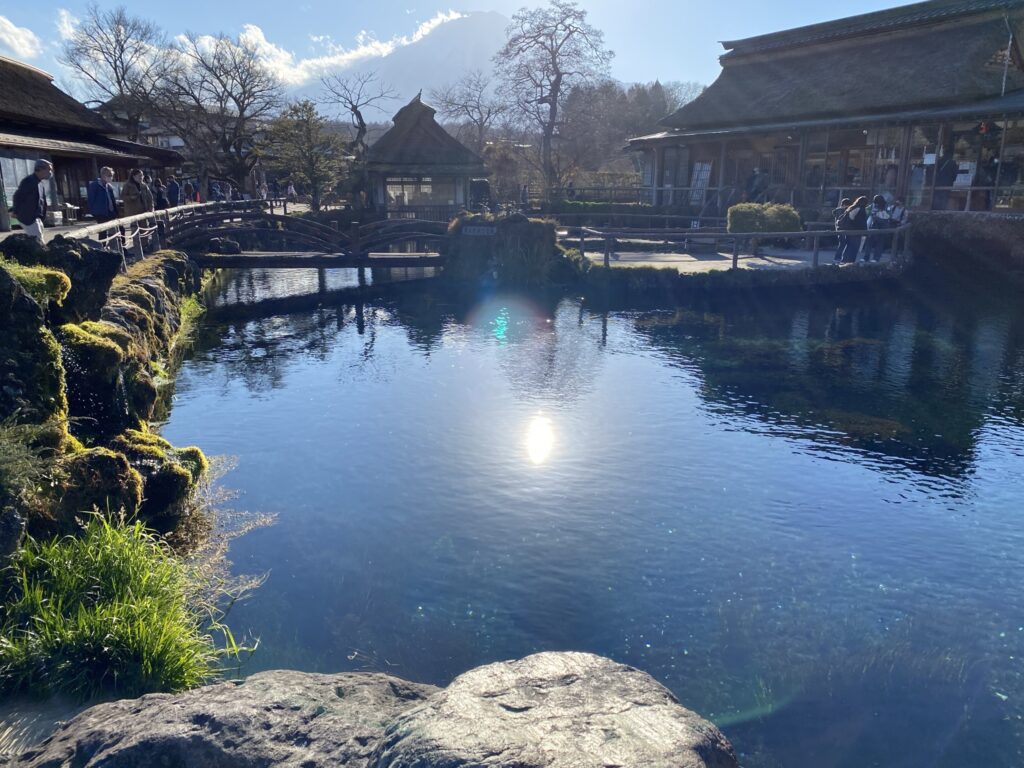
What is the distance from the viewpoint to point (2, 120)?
2098cm

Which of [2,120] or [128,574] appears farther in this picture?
[2,120]

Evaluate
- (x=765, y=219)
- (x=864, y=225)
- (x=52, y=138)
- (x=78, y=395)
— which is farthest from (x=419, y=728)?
(x=52, y=138)

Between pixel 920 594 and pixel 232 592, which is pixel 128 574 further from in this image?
pixel 920 594

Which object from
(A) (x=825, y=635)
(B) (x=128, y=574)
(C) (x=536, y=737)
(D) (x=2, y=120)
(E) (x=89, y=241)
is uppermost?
(D) (x=2, y=120)

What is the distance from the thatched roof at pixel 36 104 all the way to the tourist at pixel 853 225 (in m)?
24.7

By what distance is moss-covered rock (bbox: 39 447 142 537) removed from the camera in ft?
21.5

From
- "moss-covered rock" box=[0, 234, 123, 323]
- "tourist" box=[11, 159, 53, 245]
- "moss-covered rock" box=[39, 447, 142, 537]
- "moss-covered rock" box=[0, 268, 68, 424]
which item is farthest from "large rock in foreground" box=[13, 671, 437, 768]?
"tourist" box=[11, 159, 53, 245]

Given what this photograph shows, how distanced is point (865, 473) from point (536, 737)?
8181mm

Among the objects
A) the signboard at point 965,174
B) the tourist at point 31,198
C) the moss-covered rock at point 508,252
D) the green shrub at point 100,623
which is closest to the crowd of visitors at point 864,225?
the signboard at point 965,174

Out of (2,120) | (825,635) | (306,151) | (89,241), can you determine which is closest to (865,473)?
(825,635)

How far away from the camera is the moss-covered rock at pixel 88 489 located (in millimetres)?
6554

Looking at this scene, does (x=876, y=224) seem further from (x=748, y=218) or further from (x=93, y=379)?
(x=93, y=379)

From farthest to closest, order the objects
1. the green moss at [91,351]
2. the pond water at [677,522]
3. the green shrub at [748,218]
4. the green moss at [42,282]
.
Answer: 1. the green shrub at [748,218]
2. the green moss at [91,351]
3. the green moss at [42,282]
4. the pond water at [677,522]

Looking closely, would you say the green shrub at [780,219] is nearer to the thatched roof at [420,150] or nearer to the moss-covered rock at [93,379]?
the thatched roof at [420,150]
